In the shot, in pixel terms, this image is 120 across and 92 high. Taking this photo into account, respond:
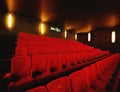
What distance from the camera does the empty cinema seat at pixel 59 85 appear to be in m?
0.69

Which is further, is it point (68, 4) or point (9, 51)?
point (68, 4)

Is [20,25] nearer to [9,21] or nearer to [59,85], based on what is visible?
[9,21]

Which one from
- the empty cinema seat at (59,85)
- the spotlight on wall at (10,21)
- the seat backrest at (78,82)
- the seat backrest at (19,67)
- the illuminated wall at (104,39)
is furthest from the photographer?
the illuminated wall at (104,39)

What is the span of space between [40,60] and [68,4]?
2162 millimetres

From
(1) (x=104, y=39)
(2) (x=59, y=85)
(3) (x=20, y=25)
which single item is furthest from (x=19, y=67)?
(1) (x=104, y=39)

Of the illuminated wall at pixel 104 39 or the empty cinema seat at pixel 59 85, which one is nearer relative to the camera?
the empty cinema seat at pixel 59 85

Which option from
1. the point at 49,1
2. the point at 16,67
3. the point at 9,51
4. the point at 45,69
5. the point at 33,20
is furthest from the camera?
the point at 33,20

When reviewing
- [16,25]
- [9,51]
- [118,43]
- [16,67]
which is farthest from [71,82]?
[118,43]

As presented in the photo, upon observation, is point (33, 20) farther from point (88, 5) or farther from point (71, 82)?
point (71, 82)

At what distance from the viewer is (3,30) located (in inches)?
136

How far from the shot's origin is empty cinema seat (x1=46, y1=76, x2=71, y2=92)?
69 cm

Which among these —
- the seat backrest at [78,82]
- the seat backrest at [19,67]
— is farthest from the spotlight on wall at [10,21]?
the seat backrest at [78,82]

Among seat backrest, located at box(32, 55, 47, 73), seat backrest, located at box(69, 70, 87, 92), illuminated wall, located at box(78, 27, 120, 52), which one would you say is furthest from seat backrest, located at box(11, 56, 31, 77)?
illuminated wall, located at box(78, 27, 120, 52)

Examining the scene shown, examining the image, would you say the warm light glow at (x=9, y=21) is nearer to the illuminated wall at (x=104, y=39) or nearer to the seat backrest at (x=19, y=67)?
the seat backrest at (x=19, y=67)
